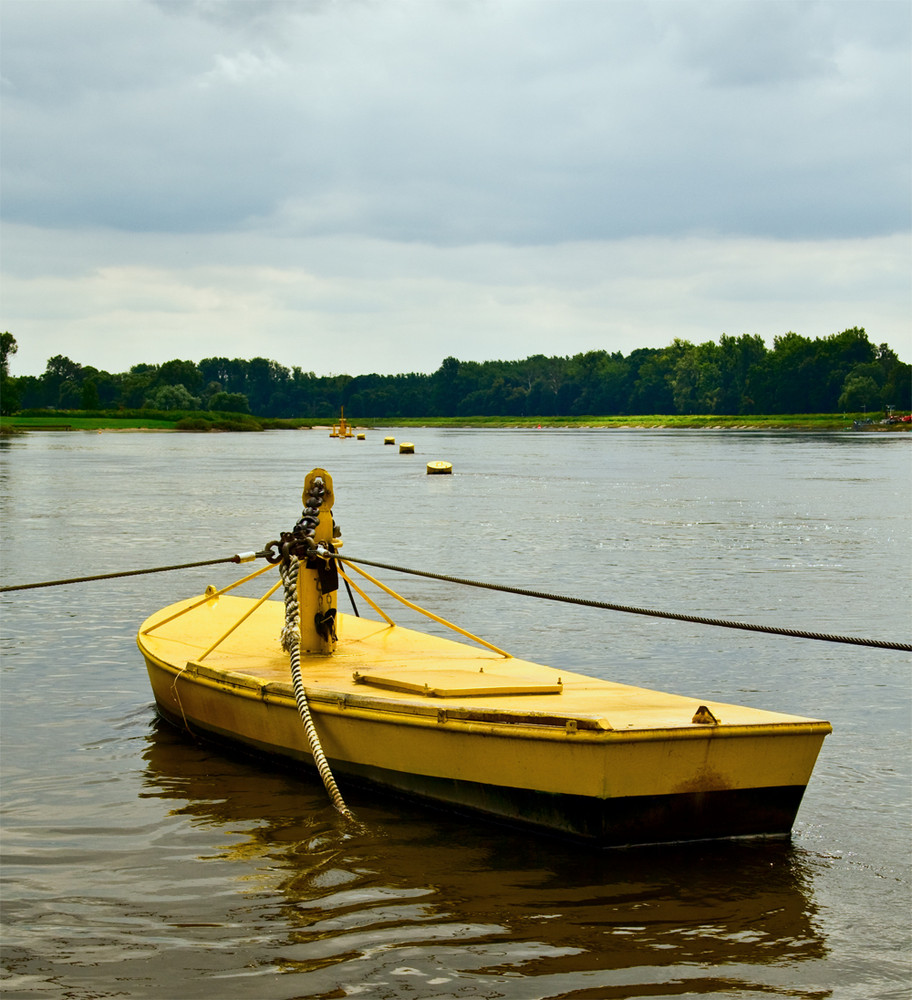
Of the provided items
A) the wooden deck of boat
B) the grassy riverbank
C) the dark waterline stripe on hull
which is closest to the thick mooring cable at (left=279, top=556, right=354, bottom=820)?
the wooden deck of boat

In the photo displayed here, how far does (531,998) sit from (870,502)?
35315 mm

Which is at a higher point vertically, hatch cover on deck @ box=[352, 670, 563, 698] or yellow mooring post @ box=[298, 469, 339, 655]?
yellow mooring post @ box=[298, 469, 339, 655]

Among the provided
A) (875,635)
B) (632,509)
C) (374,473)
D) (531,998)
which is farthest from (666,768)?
(374,473)

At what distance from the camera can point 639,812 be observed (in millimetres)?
7461

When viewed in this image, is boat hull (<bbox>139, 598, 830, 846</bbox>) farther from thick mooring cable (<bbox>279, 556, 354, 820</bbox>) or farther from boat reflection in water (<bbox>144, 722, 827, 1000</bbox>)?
boat reflection in water (<bbox>144, 722, 827, 1000</bbox>)

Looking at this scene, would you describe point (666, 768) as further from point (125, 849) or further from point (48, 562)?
point (48, 562)

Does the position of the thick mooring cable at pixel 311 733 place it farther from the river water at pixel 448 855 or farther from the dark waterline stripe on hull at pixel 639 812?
the dark waterline stripe on hull at pixel 639 812

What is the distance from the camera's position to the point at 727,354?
197 m

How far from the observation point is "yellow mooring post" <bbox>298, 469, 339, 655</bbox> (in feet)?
33.4

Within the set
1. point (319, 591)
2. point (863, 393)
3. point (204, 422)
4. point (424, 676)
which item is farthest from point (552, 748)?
point (204, 422)

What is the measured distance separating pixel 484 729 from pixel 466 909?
44.1 inches

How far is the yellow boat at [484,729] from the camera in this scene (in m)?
7.25

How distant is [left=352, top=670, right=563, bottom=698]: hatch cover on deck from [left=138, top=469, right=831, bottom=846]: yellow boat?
2cm

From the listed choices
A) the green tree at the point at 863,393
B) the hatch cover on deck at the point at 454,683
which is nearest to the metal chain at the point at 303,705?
the hatch cover on deck at the point at 454,683
